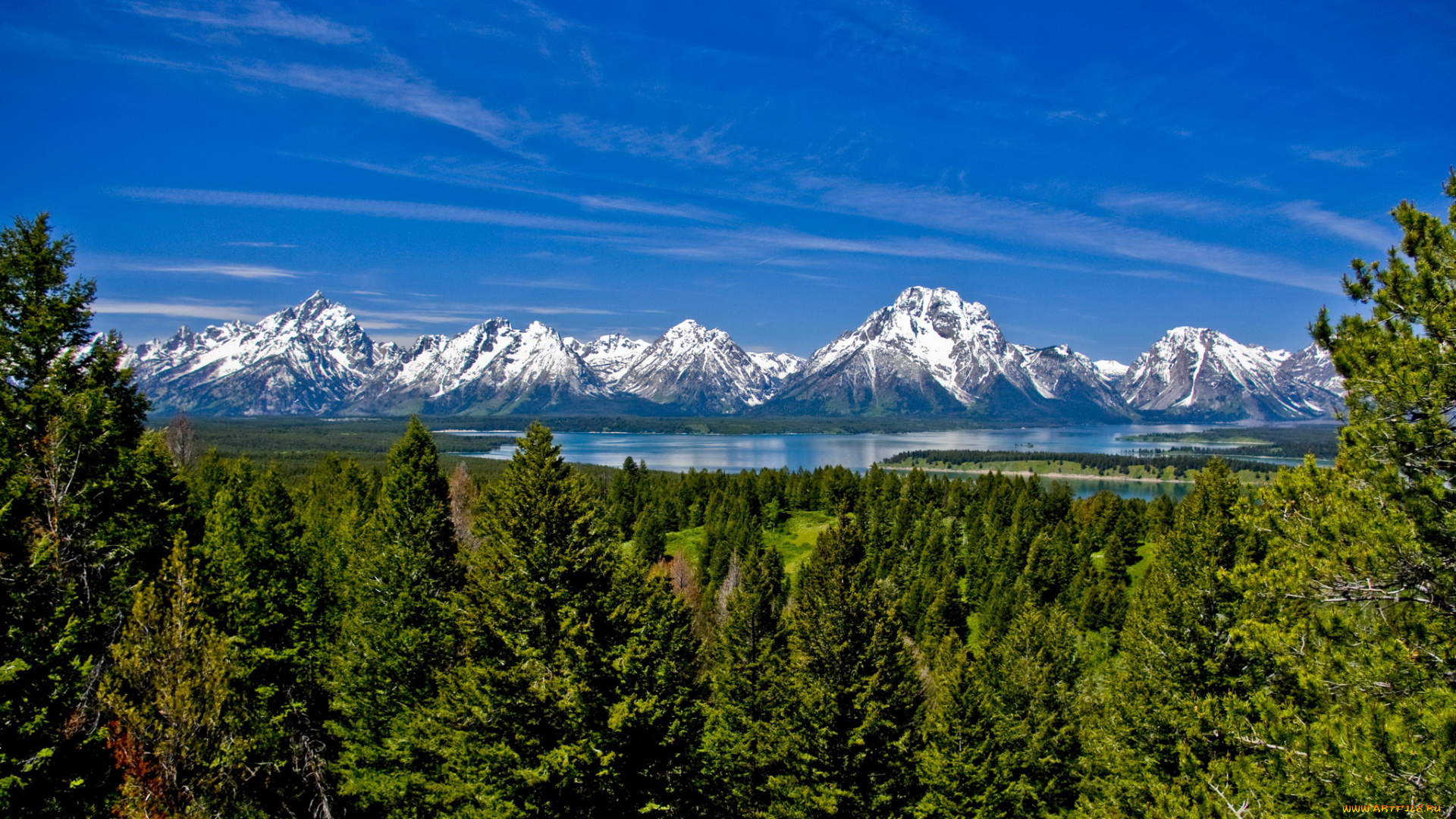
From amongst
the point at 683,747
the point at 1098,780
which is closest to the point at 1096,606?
the point at 1098,780

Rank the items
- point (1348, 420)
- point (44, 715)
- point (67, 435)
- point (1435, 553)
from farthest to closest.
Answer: point (67, 435) → point (44, 715) → point (1348, 420) → point (1435, 553)

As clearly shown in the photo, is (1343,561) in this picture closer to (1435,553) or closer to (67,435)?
(1435,553)

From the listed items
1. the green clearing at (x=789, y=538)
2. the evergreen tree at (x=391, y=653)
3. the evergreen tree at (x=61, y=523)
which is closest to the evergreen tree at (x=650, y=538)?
the green clearing at (x=789, y=538)

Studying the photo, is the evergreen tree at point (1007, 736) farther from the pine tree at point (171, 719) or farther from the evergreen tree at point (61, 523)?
the evergreen tree at point (61, 523)

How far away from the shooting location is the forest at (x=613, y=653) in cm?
904

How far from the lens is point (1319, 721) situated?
343 inches

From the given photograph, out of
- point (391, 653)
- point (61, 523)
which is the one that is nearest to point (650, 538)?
point (391, 653)

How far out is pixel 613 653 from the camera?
14867 millimetres

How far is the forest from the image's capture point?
29.7 ft

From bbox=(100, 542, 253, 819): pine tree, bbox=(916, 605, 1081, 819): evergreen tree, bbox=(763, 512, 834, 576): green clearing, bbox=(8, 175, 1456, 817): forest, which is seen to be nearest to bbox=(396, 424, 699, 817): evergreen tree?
bbox=(8, 175, 1456, 817): forest

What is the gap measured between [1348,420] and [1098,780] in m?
11.7

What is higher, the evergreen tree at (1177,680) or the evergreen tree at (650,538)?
the evergreen tree at (1177,680)

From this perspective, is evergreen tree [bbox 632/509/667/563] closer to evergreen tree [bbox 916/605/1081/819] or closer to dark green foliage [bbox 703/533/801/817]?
dark green foliage [bbox 703/533/801/817]

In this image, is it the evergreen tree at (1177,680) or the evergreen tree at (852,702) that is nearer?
the evergreen tree at (1177,680)
